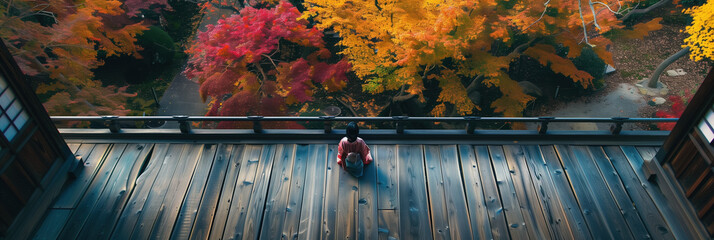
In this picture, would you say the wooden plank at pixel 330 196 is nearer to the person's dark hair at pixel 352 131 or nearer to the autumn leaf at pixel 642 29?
the person's dark hair at pixel 352 131

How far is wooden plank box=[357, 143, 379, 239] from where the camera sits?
15.4 ft

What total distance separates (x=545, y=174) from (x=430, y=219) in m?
1.79

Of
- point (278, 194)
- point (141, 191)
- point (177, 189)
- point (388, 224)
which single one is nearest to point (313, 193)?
point (278, 194)

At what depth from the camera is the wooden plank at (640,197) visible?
4.62 metres

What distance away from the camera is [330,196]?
508cm

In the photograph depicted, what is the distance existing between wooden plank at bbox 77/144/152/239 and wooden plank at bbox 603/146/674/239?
6.45 metres

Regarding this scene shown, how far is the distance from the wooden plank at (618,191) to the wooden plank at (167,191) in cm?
548

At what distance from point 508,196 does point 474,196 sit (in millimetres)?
434

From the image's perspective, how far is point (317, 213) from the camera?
192 inches

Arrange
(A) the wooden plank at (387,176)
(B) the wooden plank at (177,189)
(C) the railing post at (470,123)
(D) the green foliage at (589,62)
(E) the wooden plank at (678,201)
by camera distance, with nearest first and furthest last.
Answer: (E) the wooden plank at (678,201) → (B) the wooden plank at (177,189) → (A) the wooden plank at (387,176) → (C) the railing post at (470,123) → (D) the green foliage at (589,62)

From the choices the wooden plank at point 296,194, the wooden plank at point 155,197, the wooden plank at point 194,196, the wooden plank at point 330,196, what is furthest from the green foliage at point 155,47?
the wooden plank at point 330,196

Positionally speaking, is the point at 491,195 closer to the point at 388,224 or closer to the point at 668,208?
the point at 388,224

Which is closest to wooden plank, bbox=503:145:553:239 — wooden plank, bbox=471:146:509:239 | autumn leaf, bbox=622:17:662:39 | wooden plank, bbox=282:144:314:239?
wooden plank, bbox=471:146:509:239

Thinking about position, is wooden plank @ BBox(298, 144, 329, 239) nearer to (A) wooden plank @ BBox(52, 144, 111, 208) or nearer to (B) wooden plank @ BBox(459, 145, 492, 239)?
(B) wooden plank @ BBox(459, 145, 492, 239)
